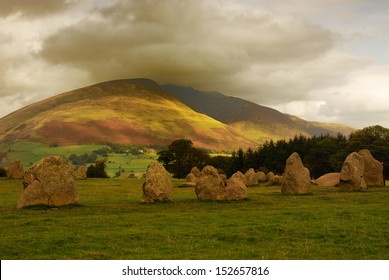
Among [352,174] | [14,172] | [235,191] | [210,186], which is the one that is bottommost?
[235,191]

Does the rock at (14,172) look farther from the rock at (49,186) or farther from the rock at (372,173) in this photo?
the rock at (372,173)

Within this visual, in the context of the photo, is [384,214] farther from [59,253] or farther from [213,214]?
[59,253]

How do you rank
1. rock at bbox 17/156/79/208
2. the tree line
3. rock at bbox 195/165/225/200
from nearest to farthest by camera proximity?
rock at bbox 17/156/79/208 → rock at bbox 195/165/225/200 → the tree line

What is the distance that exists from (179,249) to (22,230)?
8.55 metres

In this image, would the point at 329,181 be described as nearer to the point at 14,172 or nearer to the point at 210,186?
the point at 210,186

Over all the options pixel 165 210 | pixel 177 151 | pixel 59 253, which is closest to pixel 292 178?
pixel 165 210

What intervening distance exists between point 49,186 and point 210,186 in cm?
1151

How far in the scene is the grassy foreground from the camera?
1555 centimetres

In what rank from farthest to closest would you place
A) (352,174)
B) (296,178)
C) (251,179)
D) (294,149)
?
(294,149), (251,179), (352,174), (296,178)

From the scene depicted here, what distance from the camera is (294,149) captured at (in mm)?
102812

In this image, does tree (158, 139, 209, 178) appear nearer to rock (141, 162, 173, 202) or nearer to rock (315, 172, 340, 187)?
rock (315, 172, 340, 187)

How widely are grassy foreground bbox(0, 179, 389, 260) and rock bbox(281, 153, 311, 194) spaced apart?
1095 cm

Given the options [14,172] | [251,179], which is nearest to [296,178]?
[251,179]

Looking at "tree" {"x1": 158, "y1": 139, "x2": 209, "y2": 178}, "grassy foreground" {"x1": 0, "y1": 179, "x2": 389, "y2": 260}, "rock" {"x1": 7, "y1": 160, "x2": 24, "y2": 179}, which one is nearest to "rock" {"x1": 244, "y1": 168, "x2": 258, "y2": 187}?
"grassy foreground" {"x1": 0, "y1": 179, "x2": 389, "y2": 260}
